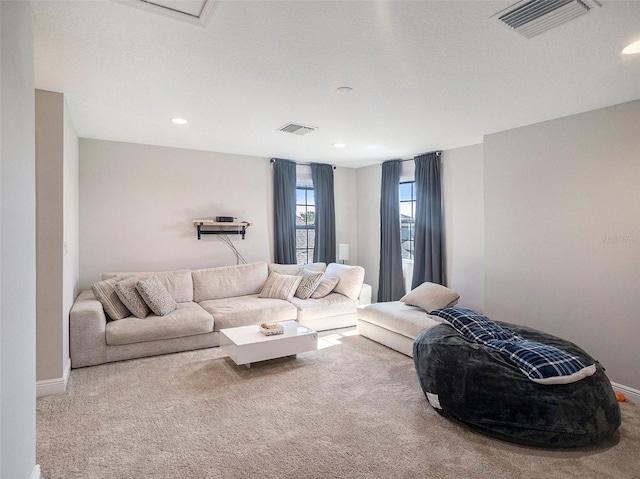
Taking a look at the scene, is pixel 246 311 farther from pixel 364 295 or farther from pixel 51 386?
pixel 51 386

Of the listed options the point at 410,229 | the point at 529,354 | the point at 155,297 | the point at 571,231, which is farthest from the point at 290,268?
the point at 529,354

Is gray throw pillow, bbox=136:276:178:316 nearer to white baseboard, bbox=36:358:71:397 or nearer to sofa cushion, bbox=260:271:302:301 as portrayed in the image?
white baseboard, bbox=36:358:71:397

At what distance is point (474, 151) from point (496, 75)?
235 cm


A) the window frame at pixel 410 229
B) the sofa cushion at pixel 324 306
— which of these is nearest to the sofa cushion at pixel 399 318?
the sofa cushion at pixel 324 306

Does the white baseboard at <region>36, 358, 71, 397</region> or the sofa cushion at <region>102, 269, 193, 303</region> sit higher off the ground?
the sofa cushion at <region>102, 269, 193, 303</region>

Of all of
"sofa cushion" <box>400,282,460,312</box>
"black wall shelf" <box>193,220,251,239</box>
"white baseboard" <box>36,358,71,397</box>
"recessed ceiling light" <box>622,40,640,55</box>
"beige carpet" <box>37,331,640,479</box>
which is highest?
"recessed ceiling light" <box>622,40,640,55</box>

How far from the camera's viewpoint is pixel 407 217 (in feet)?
20.1

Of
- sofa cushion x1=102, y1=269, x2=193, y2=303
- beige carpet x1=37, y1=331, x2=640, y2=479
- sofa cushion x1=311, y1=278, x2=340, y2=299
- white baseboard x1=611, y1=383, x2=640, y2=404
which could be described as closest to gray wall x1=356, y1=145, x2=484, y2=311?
sofa cushion x1=311, y1=278, x2=340, y2=299

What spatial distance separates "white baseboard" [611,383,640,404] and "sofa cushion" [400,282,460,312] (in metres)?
1.60

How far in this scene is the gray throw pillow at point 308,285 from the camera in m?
5.27

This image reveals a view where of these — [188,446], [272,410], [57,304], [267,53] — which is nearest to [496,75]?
[267,53]

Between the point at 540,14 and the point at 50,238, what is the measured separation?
11.9 ft

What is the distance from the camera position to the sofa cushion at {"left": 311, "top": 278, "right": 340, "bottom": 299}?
5.31m

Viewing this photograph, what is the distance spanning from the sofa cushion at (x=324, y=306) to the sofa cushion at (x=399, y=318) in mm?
394
